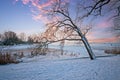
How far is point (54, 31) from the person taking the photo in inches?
590

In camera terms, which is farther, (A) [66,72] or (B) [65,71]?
(B) [65,71]

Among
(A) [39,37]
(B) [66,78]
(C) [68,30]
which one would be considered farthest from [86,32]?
(B) [66,78]

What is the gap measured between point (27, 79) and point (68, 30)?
8561mm

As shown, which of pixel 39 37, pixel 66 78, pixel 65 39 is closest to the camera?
pixel 66 78

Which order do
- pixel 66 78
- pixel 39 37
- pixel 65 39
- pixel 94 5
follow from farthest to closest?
pixel 65 39 → pixel 39 37 → pixel 94 5 → pixel 66 78

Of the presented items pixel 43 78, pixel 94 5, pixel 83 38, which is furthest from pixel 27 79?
pixel 83 38

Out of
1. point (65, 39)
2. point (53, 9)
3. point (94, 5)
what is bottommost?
point (65, 39)

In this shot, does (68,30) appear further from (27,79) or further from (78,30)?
(27,79)

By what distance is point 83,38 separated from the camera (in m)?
15.2

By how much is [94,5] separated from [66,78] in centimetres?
525

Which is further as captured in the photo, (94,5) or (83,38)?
(83,38)

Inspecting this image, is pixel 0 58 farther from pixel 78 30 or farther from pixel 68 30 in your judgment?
pixel 78 30

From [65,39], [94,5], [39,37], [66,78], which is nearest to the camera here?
[66,78]

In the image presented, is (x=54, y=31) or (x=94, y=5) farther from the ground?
(x=94, y=5)
